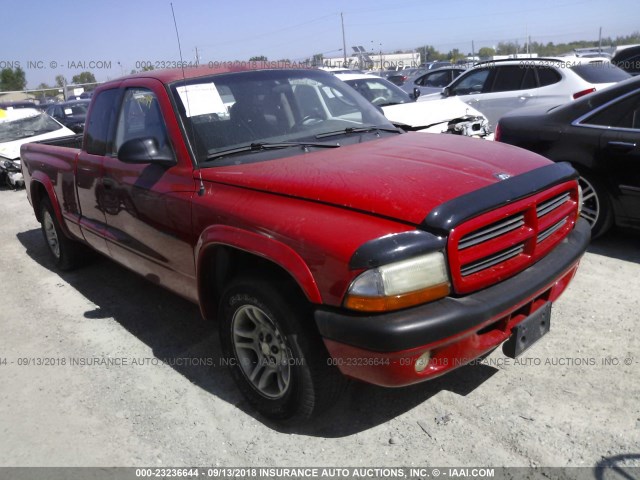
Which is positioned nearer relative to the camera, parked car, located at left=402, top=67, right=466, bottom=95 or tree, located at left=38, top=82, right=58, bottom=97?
parked car, located at left=402, top=67, right=466, bottom=95

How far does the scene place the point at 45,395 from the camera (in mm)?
3531

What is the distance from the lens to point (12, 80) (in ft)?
147

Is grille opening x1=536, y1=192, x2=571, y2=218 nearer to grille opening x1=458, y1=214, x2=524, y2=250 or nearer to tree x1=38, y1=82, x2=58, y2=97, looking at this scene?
grille opening x1=458, y1=214, x2=524, y2=250

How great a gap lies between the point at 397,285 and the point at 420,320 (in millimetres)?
174

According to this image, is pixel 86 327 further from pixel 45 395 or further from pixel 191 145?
pixel 191 145

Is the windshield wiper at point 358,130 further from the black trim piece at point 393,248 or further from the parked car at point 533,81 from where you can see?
the parked car at point 533,81

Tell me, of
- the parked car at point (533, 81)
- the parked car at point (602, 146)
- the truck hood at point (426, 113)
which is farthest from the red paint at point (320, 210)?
the parked car at point (533, 81)

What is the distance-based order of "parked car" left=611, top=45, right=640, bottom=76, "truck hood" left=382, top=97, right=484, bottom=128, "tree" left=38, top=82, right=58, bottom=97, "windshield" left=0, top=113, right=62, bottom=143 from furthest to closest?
1. "tree" left=38, top=82, right=58, bottom=97
2. "parked car" left=611, top=45, right=640, bottom=76
3. "windshield" left=0, top=113, right=62, bottom=143
4. "truck hood" left=382, top=97, right=484, bottom=128

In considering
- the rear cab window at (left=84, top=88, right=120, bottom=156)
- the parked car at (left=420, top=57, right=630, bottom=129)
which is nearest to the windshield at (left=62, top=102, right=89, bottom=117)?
the parked car at (left=420, top=57, right=630, bottom=129)

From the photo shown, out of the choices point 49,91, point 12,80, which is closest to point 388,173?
point 49,91

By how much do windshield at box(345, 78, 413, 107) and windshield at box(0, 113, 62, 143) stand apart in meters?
6.86

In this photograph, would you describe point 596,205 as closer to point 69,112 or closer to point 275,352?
point 275,352

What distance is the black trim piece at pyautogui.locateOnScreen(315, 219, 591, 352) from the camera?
7.56 ft

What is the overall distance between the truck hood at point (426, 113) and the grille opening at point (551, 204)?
3.66 m
